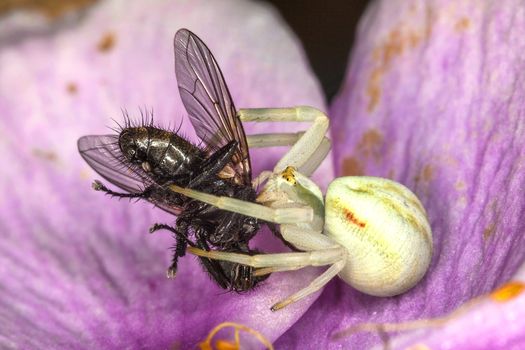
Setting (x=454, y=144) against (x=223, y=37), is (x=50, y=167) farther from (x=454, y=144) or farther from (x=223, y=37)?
(x=454, y=144)

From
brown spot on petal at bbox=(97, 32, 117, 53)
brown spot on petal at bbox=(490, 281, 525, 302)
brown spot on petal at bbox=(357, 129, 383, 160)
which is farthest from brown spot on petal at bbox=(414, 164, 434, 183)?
brown spot on petal at bbox=(97, 32, 117, 53)

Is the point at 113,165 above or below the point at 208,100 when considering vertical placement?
below

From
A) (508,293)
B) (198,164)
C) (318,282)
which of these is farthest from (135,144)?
(508,293)

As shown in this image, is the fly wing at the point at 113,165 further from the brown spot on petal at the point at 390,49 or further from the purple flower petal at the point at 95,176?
the brown spot on petal at the point at 390,49

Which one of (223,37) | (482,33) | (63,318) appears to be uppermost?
(482,33)

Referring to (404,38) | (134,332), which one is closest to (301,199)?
(134,332)

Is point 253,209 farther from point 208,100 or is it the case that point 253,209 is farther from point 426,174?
point 426,174

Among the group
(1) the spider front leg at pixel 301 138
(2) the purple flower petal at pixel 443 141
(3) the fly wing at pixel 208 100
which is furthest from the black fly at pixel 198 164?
(2) the purple flower petal at pixel 443 141
